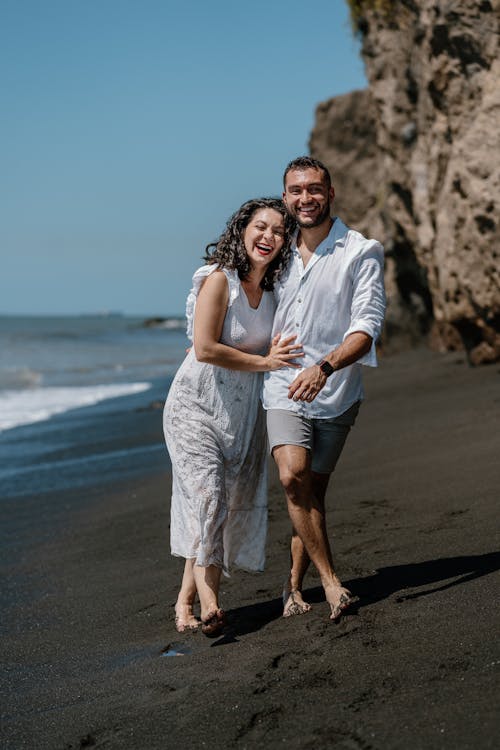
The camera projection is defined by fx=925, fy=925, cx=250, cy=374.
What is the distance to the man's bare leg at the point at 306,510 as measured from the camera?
165 inches

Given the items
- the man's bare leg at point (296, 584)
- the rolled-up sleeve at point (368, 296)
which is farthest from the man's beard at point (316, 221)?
the man's bare leg at point (296, 584)

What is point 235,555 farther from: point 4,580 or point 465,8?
point 465,8

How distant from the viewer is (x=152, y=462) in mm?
9945

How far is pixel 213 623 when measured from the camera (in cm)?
410

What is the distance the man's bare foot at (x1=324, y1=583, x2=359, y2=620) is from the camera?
407 centimetres

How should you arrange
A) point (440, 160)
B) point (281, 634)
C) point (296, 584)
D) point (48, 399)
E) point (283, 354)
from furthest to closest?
point (48, 399), point (440, 160), point (296, 584), point (283, 354), point (281, 634)

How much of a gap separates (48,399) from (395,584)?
47.5 ft

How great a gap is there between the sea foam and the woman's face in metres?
9.84

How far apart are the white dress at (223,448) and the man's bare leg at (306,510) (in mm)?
315

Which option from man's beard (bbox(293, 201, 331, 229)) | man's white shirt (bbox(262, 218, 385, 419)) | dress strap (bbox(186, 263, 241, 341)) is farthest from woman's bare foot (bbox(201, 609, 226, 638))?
man's beard (bbox(293, 201, 331, 229))

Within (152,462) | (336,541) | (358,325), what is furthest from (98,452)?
(358,325)

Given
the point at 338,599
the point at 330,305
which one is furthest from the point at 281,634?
the point at 330,305

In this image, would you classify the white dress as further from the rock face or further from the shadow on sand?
the rock face

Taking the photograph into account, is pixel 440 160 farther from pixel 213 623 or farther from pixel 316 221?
pixel 213 623
